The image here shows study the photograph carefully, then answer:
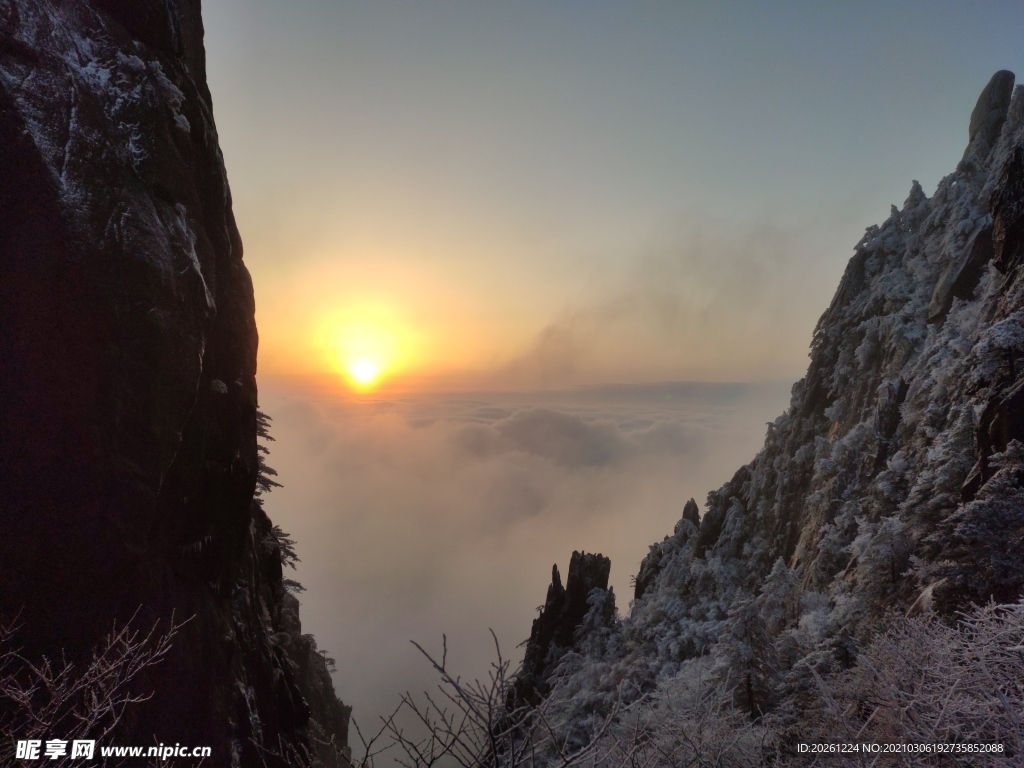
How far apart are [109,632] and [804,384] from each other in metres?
54.2

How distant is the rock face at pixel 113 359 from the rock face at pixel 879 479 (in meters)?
22.7

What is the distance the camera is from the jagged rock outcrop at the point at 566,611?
4859 centimetres

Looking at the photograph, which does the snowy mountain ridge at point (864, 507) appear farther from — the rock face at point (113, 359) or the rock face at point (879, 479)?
the rock face at point (113, 359)

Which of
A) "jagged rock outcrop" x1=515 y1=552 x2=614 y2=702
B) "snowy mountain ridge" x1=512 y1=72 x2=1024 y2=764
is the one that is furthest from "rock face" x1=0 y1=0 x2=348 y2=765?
"jagged rock outcrop" x1=515 y1=552 x2=614 y2=702

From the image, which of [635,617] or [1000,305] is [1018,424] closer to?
[1000,305]

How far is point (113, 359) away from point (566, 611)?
48.2 metres

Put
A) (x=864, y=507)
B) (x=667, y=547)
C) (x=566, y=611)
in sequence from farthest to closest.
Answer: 1. (x=667, y=547)
2. (x=566, y=611)
3. (x=864, y=507)

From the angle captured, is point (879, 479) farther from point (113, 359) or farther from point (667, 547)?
point (113, 359)

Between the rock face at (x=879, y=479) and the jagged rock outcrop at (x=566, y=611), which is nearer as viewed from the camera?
the rock face at (x=879, y=479)

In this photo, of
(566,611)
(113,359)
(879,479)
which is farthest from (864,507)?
(113,359)

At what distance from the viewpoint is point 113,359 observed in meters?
12.3

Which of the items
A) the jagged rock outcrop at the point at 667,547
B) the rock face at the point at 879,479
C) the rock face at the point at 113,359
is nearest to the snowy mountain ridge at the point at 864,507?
the rock face at the point at 879,479

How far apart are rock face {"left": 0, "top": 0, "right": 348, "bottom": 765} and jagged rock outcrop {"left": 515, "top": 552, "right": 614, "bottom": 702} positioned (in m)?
37.9

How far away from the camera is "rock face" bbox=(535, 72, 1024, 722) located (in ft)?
63.3
